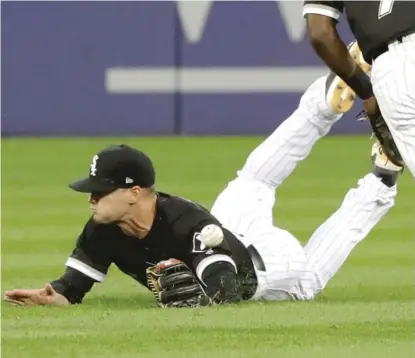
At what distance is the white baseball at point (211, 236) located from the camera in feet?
19.3

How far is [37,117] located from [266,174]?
10.8 meters

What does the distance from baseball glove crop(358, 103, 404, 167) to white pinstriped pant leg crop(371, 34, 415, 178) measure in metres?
0.37

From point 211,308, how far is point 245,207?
2.63 feet

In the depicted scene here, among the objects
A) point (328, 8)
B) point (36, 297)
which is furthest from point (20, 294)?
point (328, 8)

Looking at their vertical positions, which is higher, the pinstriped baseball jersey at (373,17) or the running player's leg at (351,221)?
the pinstriped baseball jersey at (373,17)

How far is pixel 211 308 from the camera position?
5.88 metres

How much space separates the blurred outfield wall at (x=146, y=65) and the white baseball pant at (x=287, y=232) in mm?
10345

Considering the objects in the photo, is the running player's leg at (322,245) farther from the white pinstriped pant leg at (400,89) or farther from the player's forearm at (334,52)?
the white pinstriped pant leg at (400,89)

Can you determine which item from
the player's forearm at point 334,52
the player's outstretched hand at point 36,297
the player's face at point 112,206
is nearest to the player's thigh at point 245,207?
the player's face at point 112,206

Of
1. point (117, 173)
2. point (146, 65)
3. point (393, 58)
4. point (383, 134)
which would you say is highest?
point (393, 58)

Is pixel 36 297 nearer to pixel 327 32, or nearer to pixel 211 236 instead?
pixel 211 236

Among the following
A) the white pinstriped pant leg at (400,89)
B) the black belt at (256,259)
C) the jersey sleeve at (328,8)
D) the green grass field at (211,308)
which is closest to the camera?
the green grass field at (211,308)

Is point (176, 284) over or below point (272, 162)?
below

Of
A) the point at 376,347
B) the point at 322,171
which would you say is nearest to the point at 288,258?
the point at 376,347
